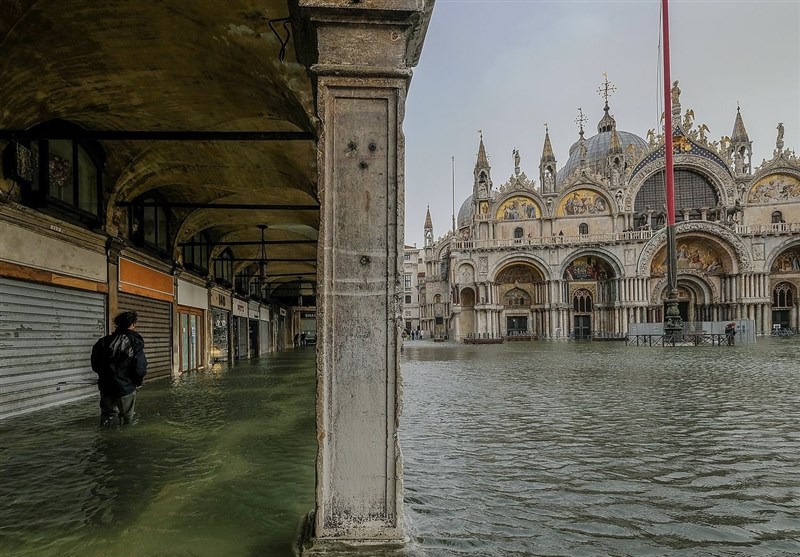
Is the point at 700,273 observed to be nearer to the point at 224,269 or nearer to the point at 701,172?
the point at 701,172

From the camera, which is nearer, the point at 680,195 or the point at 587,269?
the point at 680,195

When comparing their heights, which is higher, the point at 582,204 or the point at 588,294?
the point at 582,204

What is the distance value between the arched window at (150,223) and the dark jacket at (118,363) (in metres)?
5.02

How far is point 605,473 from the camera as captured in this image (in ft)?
15.5

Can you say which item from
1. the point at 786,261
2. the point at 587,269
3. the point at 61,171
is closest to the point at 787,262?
the point at 786,261

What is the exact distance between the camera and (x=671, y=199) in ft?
84.7

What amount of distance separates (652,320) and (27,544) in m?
50.3

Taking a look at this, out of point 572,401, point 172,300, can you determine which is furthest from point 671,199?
point 172,300

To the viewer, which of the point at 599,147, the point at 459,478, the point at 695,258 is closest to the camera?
the point at 459,478

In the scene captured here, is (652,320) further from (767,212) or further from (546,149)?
(546,149)

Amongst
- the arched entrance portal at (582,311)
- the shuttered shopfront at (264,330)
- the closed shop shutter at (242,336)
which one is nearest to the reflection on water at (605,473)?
the closed shop shutter at (242,336)

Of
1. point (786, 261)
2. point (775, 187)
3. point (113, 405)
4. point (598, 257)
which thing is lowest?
point (113, 405)

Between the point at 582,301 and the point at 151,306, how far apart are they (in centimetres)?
4372

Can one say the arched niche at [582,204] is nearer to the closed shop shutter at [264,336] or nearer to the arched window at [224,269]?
the closed shop shutter at [264,336]
